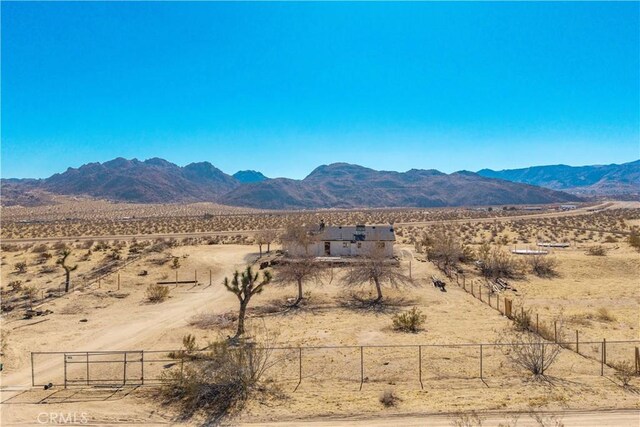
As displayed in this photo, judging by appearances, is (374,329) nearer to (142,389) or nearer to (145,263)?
(142,389)

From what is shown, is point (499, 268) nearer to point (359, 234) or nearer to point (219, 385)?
point (359, 234)

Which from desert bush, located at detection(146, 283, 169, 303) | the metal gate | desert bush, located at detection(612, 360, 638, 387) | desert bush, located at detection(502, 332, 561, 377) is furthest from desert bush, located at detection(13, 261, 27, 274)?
desert bush, located at detection(612, 360, 638, 387)

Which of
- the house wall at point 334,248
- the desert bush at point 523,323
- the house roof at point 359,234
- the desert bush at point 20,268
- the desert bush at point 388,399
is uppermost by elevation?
the house roof at point 359,234

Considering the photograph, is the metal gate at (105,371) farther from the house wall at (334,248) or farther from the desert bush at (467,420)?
the house wall at (334,248)

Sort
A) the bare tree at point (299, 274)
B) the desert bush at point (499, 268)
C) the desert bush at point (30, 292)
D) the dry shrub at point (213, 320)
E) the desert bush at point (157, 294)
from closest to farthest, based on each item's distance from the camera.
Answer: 1. the dry shrub at point (213, 320)
2. the desert bush at point (30, 292)
3. the desert bush at point (157, 294)
4. the bare tree at point (299, 274)
5. the desert bush at point (499, 268)

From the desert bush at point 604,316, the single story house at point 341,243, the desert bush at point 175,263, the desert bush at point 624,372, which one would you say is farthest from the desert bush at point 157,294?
the desert bush at point 604,316

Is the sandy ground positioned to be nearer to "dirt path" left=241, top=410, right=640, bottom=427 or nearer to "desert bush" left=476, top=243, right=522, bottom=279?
"dirt path" left=241, top=410, right=640, bottom=427
